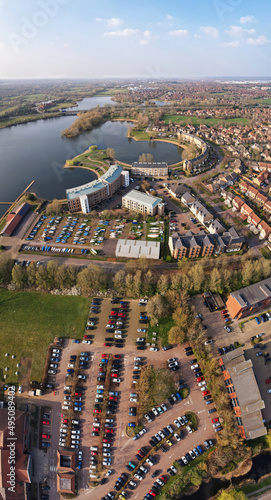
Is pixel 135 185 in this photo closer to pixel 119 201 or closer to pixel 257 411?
pixel 119 201

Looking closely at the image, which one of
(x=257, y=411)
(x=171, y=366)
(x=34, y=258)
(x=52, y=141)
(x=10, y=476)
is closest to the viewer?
(x=10, y=476)

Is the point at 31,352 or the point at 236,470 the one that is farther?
the point at 31,352

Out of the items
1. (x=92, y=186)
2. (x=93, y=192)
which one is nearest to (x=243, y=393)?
(x=93, y=192)

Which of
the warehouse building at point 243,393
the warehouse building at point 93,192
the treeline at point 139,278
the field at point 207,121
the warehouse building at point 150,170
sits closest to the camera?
the warehouse building at point 243,393

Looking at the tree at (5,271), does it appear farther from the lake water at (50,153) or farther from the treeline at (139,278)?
the lake water at (50,153)

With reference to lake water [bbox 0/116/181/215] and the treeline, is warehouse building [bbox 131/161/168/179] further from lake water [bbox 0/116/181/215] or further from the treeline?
the treeline

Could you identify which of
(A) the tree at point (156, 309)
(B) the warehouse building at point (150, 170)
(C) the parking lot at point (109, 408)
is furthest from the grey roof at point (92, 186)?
(C) the parking lot at point (109, 408)

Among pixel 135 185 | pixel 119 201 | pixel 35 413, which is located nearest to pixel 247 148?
pixel 135 185

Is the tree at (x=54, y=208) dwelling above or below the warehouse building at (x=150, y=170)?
below
